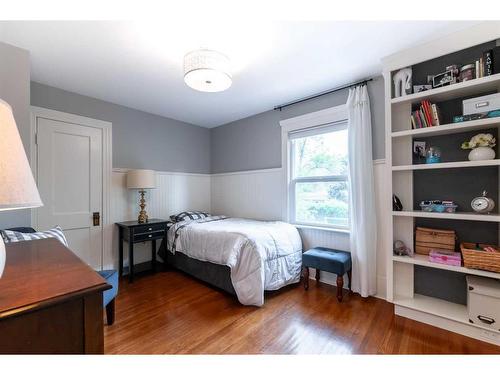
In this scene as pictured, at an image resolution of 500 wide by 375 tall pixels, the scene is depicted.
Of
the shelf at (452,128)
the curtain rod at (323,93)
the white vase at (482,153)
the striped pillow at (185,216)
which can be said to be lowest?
the striped pillow at (185,216)

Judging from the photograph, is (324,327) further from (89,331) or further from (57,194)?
(57,194)

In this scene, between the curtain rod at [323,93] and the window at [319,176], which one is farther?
the window at [319,176]

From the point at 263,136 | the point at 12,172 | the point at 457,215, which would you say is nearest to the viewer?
the point at 12,172

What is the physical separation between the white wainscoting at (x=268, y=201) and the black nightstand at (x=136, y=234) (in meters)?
1.23

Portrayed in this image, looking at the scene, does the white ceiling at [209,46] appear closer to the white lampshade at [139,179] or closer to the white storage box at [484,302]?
the white lampshade at [139,179]

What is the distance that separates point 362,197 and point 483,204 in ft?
2.93

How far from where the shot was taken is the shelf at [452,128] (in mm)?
1652

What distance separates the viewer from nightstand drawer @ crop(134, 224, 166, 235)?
114 inches

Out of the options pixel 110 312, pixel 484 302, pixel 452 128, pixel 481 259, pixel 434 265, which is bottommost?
pixel 110 312

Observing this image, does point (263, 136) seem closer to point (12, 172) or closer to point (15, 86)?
point (15, 86)

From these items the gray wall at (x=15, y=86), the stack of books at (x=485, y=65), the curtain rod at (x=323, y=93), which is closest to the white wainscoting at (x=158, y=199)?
the gray wall at (x=15, y=86)

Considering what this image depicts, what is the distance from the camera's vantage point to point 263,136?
354cm

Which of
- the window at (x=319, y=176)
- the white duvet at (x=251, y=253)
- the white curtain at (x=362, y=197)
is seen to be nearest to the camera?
the white duvet at (x=251, y=253)

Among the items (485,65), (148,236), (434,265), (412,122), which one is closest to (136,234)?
(148,236)
